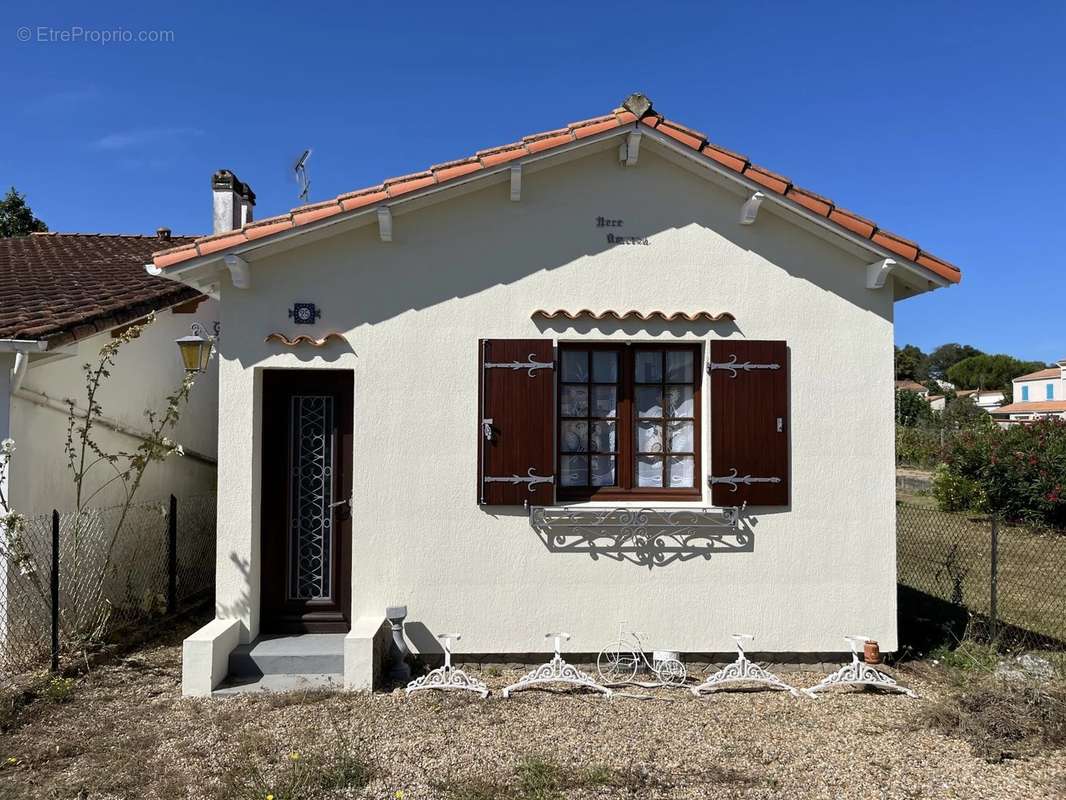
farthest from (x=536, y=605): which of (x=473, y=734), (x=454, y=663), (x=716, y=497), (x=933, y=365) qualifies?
(x=933, y=365)

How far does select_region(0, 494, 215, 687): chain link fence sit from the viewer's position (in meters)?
5.46

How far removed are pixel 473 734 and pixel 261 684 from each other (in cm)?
184

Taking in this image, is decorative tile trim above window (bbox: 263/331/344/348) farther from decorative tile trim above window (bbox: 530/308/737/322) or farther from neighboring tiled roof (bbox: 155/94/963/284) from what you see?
decorative tile trim above window (bbox: 530/308/737/322)

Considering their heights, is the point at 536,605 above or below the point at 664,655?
above

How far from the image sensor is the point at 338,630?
19.2 ft

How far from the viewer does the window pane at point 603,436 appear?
585 cm

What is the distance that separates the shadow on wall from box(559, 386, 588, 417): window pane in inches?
34.6

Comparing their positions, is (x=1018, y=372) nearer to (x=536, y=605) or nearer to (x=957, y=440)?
(x=957, y=440)

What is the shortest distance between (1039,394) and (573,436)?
56.5 meters

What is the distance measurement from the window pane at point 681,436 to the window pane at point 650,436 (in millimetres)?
80

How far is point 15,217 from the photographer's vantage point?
22.1 m

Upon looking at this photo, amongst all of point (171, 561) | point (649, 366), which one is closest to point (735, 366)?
point (649, 366)

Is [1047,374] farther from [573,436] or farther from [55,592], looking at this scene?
[55,592]

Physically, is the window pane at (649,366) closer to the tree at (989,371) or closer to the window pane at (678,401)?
the window pane at (678,401)
